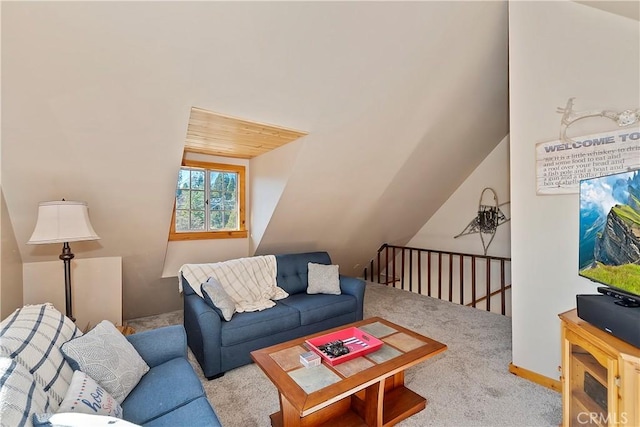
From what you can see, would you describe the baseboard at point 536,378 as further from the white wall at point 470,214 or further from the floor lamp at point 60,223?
the floor lamp at point 60,223

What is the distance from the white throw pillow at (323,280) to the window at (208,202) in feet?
3.80

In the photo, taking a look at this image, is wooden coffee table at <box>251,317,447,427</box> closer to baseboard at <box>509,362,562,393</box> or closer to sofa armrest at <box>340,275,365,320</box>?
baseboard at <box>509,362,562,393</box>

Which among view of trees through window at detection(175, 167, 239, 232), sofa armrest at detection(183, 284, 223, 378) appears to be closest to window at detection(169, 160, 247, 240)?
view of trees through window at detection(175, 167, 239, 232)

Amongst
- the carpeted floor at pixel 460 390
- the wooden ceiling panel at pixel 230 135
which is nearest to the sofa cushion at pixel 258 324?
the carpeted floor at pixel 460 390

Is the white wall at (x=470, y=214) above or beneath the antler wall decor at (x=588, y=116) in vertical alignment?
beneath

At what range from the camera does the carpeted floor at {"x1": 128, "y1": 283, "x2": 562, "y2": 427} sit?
1.85 meters

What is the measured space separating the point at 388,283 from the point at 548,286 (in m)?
3.50

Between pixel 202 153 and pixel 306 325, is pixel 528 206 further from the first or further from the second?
pixel 202 153

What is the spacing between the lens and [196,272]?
9.27 ft

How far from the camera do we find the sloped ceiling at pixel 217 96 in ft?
5.36

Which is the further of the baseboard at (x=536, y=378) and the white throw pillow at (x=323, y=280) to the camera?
the white throw pillow at (x=323, y=280)

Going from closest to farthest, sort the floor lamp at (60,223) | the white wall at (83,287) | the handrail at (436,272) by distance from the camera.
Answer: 1. the floor lamp at (60,223)
2. the white wall at (83,287)
3. the handrail at (436,272)

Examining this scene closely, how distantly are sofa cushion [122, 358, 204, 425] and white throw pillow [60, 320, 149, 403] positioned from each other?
59 millimetres

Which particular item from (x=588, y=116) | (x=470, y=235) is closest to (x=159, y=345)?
(x=588, y=116)
